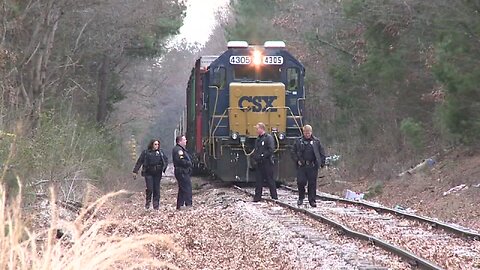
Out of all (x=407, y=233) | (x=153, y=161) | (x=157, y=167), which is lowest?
(x=407, y=233)

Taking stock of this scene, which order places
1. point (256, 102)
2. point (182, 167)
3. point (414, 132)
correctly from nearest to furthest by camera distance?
point (182, 167)
point (256, 102)
point (414, 132)

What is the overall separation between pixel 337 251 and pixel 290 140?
11847 mm

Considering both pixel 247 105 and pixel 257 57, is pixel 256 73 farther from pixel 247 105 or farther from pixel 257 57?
pixel 247 105

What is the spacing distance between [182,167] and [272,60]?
6.12 meters

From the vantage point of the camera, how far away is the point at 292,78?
74.9 ft

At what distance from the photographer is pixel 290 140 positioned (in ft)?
73.5

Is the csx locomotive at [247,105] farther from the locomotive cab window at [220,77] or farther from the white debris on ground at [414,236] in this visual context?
the white debris on ground at [414,236]

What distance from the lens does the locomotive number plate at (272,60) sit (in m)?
22.4

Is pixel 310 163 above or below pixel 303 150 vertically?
below

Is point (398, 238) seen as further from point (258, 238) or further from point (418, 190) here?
point (418, 190)

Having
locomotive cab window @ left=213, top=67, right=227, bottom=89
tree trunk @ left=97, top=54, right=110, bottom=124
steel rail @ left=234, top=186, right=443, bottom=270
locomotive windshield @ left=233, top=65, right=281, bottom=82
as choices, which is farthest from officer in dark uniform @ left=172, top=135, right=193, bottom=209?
tree trunk @ left=97, top=54, right=110, bottom=124

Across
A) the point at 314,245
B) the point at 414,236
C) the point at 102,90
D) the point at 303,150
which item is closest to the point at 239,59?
the point at 303,150

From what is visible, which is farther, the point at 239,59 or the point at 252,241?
the point at 239,59

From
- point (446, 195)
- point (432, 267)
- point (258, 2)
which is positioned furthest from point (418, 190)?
point (258, 2)
